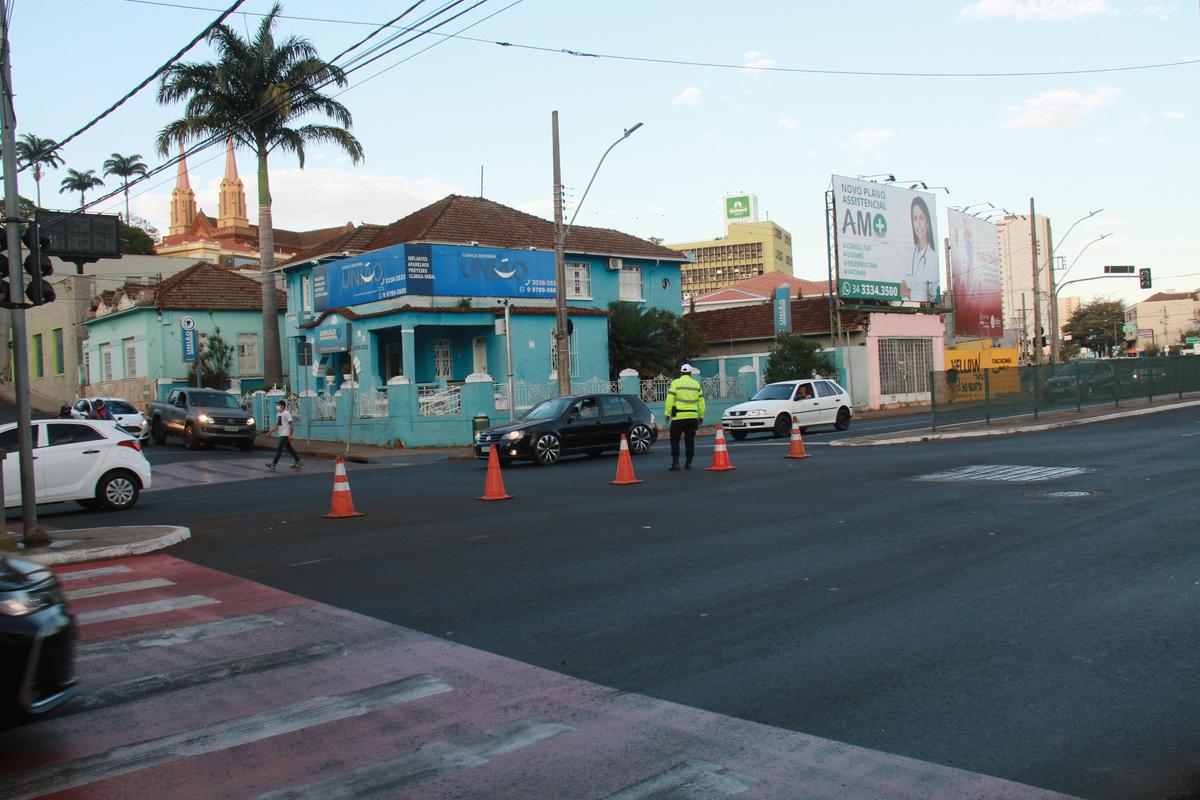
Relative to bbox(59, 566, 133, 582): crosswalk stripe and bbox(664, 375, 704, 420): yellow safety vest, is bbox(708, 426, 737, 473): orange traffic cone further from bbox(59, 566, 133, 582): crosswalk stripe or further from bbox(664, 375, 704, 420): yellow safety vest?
bbox(59, 566, 133, 582): crosswalk stripe

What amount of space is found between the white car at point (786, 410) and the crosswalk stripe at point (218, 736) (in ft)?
72.9

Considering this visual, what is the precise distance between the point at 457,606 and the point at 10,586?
143 inches

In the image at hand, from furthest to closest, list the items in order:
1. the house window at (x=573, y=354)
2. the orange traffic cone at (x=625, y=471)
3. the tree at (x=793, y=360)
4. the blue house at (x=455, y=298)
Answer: the tree at (x=793, y=360) → the house window at (x=573, y=354) → the blue house at (x=455, y=298) → the orange traffic cone at (x=625, y=471)

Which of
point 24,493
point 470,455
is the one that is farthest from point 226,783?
point 470,455

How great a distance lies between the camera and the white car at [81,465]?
51.3ft

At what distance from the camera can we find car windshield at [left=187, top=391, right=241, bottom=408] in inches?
1254

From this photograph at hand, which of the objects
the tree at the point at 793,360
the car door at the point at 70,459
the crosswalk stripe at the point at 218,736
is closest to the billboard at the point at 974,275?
the tree at the point at 793,360

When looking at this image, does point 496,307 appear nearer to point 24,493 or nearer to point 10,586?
point 24,493

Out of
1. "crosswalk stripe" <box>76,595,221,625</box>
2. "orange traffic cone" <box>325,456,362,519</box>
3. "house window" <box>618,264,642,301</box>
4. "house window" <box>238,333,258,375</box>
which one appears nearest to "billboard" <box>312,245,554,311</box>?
"house window" <box>618,264,642,301</box>

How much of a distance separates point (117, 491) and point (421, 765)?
13.7m

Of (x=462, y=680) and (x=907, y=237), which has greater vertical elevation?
(x=907, y=237)

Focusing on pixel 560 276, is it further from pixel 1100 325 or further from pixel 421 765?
pixel 1100 325

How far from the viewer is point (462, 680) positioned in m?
6.11

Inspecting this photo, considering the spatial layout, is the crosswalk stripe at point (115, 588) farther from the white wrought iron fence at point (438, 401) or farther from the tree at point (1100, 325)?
the tree at point (1100, 325)
